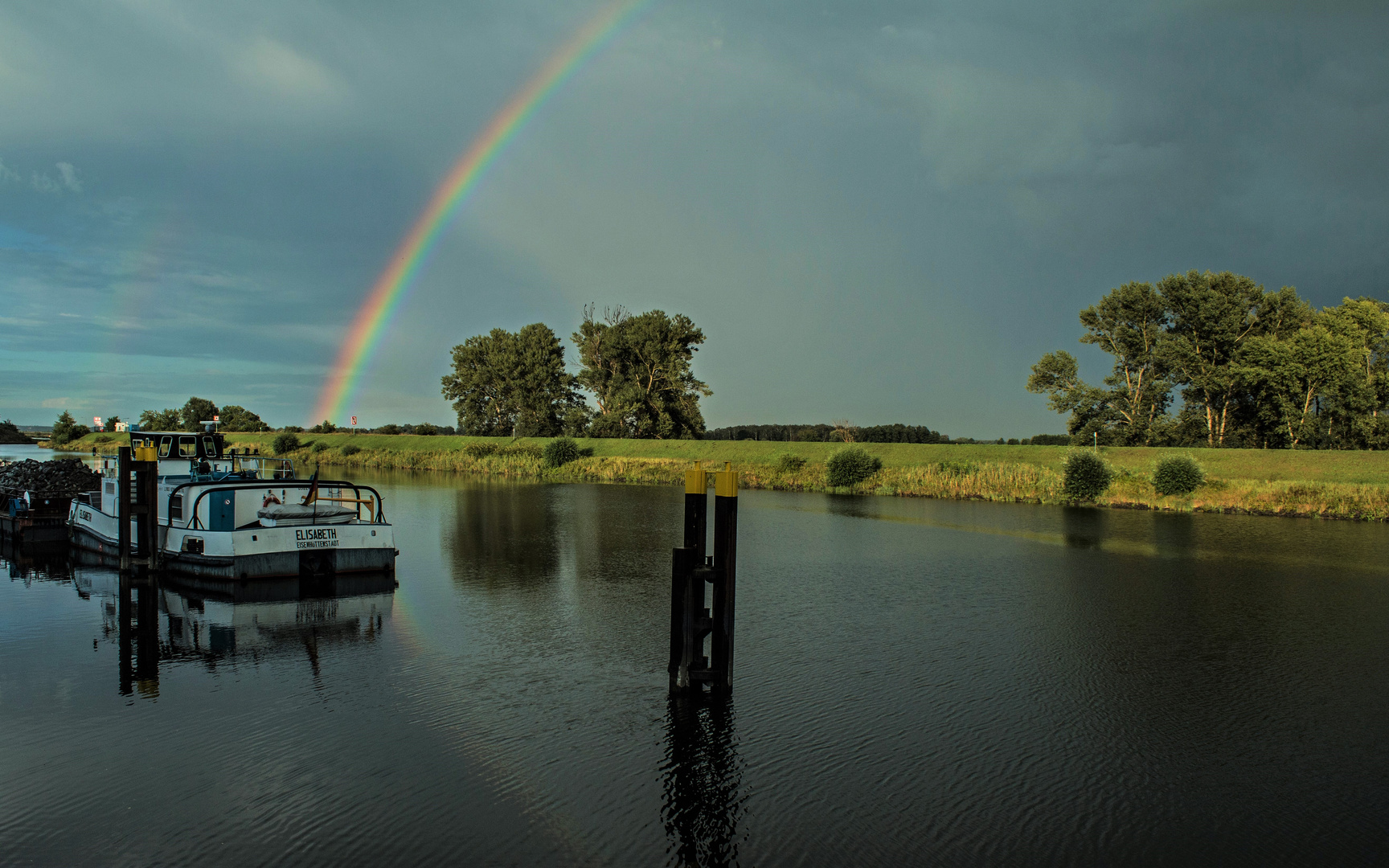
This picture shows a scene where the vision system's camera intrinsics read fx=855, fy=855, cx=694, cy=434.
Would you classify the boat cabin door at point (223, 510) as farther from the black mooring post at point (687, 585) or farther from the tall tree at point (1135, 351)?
the tall tree at point (1135, 351)

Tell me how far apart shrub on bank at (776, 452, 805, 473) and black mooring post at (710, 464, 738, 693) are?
36.4m

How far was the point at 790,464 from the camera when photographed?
46031mm

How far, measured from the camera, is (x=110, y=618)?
13.6 m

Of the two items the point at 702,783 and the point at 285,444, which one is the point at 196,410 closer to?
the point at 285,444

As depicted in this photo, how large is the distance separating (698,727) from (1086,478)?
32546 mm

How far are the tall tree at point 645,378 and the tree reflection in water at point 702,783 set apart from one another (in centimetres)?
5820

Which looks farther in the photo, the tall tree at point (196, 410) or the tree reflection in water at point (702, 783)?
the tall tree at point (196, 410)

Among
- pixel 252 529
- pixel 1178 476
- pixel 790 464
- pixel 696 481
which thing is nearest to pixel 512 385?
pixel 790 464

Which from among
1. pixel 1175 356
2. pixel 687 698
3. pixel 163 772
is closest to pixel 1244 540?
pixel 687 698

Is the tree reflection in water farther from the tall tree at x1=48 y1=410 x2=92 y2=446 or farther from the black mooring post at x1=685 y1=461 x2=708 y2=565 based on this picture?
the tall tree at x1=48 y1=410 x2=92 y2=446

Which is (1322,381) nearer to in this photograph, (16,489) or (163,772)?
(163,772)

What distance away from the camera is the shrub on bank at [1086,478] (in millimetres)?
36312

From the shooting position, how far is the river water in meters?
6.25

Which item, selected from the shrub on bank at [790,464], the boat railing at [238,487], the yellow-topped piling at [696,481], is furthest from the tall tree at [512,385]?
the yellow-topped piling at [696,481]
